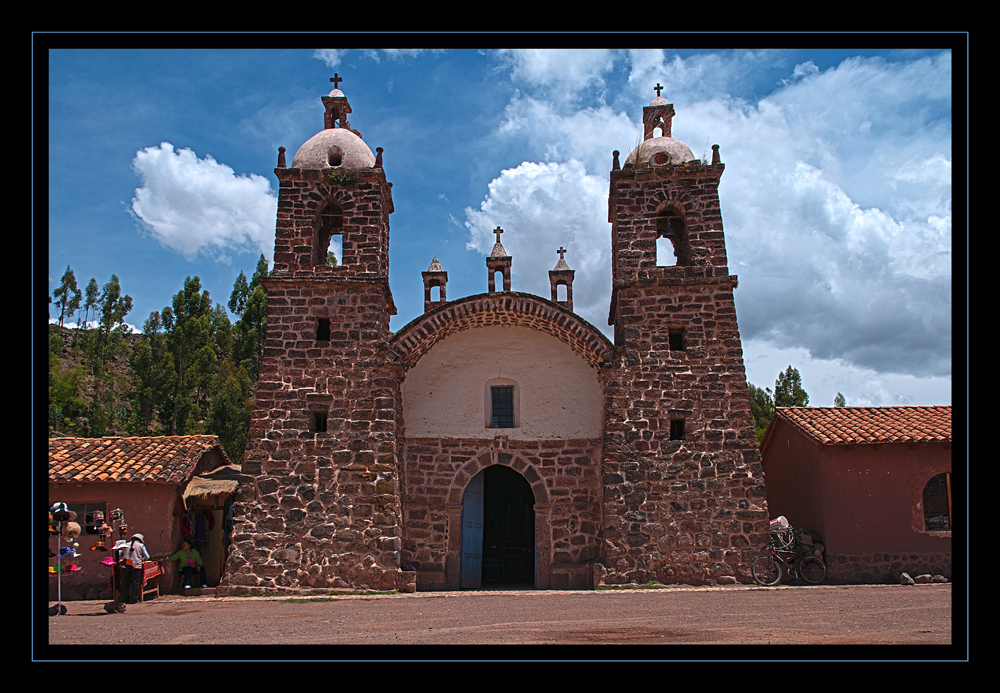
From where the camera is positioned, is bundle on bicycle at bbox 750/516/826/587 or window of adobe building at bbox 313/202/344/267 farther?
window of adobe building at bbox 313/202/344/267

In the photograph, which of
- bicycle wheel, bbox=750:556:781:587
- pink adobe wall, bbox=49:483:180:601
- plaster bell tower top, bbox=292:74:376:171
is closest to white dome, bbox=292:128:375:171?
plaster bell tower top, bbox=292:74:376:171

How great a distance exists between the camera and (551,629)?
839 cm

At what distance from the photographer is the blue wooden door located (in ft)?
48.9

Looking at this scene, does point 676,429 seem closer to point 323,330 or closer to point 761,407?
point 323,330

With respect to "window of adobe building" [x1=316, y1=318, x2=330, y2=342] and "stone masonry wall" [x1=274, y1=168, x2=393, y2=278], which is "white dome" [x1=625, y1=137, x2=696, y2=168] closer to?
"stone masonry wall" [x1=274, y1=168, x2=393, y2=278]

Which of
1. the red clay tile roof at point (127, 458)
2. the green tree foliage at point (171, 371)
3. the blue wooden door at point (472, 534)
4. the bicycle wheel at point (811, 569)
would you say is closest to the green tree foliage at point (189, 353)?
the green tree foliage at point (171, 371)

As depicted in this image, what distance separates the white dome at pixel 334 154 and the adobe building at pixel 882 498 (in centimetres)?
1147

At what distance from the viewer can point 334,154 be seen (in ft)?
50.3

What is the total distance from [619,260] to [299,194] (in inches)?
284

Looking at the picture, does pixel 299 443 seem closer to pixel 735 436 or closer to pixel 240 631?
pixel 240 631

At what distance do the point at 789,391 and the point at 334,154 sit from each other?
2835 centimetres

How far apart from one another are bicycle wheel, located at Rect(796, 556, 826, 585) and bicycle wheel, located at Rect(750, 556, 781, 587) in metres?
0.53

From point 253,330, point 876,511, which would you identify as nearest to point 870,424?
point 876,511

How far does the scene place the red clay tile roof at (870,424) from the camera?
530 inches
